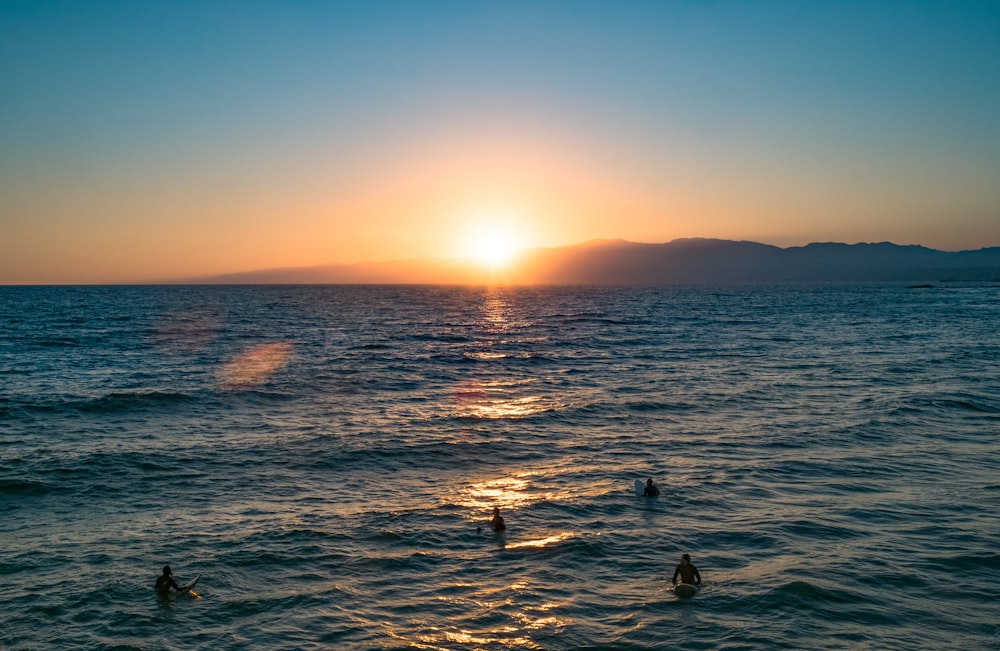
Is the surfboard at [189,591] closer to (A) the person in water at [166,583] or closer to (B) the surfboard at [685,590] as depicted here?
(A) the person in water at [166,583]

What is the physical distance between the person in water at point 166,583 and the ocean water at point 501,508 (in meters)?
0.32

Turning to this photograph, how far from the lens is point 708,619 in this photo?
15.5 m

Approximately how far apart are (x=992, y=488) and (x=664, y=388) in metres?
24.3

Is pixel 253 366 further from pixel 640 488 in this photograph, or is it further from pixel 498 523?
pixel 640 488

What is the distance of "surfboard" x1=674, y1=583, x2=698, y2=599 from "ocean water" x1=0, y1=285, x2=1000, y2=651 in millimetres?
287

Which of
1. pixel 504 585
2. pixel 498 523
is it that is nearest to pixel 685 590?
pixel 504 585

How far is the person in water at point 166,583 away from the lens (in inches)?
657

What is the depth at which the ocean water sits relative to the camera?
51.0 feet

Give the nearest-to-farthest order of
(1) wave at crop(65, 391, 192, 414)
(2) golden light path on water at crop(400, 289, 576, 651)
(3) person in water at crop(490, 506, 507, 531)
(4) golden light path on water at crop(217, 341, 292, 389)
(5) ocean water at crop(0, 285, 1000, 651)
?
(2) golden light path on water at crop(400, 289, 576, 651) → (5) ocean water at crop(0, 285, 1000, 651) → (3) person in water at crop(490, 506, 507, 531) → (1) wave at crop(65, 391, 192, 414) → (4) golden light path on water at crop(217, 341, 292, 389)

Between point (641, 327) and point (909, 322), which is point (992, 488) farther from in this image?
point (909, 322)

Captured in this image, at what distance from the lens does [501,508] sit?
23.2 m

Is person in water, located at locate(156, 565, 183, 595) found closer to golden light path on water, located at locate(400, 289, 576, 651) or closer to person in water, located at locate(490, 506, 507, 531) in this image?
golden light path on water, located at locate(400, 289, 576, 651)

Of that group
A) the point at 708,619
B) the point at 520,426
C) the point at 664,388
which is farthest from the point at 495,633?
the point at 664,388

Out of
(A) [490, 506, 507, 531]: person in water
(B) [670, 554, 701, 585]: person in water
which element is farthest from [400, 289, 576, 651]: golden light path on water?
(B) [670, 554, 701, 585]: person in water
